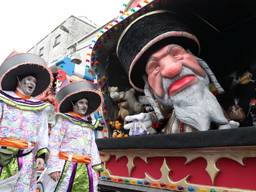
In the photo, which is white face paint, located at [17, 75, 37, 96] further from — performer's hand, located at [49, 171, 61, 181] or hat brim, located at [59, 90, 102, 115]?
performer's hand, located at [49, 171, 61, 181]

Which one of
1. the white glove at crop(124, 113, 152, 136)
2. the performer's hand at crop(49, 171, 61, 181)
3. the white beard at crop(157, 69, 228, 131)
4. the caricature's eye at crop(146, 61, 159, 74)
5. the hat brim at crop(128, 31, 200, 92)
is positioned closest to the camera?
the performer's hand at crop(49, 171, 61, 181)

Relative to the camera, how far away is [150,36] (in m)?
3.11

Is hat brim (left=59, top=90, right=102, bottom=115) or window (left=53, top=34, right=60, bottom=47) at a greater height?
window (left=53, top=34, right=60, bottom=47)

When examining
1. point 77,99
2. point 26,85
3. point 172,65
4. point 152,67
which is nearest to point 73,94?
point 77,99

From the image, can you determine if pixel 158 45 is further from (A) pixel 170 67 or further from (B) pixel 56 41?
(B) pixel 56 41

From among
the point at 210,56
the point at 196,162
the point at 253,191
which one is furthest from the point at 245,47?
the point at 253,191

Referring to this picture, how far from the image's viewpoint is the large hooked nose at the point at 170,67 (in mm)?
2998

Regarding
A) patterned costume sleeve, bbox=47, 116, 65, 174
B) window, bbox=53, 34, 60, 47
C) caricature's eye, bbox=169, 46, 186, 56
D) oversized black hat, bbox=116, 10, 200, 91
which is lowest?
patterned costume sleeve, bbox=47, 116, 65, 174

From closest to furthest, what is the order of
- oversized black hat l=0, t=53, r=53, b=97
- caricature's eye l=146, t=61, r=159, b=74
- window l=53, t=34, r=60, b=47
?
oversized black hat l=0, t=53, r=53, b=97, caricature's eye l=146, t=61, r=159, b=74, window l=53, t=34, r=60, b=47

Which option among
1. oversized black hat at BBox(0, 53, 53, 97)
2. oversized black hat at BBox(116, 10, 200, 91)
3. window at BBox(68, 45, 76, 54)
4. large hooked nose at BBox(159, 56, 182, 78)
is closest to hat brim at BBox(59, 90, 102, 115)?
oversized black hat at BBox(0, 53, 53, 97)

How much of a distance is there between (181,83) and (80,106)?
969 millimetres

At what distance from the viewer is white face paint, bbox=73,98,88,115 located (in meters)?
2.99

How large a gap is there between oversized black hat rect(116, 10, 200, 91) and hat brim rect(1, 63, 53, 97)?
97 centimetres

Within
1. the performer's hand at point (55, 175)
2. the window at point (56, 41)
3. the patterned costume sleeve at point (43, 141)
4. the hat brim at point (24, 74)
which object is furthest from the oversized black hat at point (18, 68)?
the window at point (56, 41)
